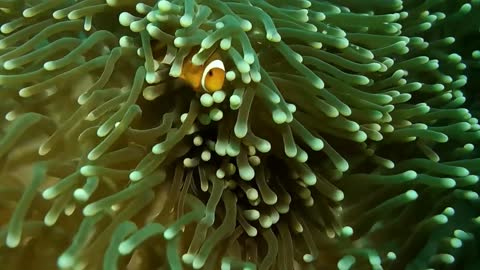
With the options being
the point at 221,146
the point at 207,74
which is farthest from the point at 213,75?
the point at 221,146

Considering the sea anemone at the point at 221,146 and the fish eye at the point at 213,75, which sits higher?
the fish eye at the point at 213,75

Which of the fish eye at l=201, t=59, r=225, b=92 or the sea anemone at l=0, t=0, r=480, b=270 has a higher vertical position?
the fish eye at l=201, t=59, r=225, b=92

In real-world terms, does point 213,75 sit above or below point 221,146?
above

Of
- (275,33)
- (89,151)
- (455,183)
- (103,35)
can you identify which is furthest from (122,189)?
(455,183)

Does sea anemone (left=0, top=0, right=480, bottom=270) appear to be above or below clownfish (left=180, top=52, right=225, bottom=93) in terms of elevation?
below

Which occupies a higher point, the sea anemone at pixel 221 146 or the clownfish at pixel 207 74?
the clownfish at pixel 207 74

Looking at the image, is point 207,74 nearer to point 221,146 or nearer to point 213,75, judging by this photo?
point 213,75
